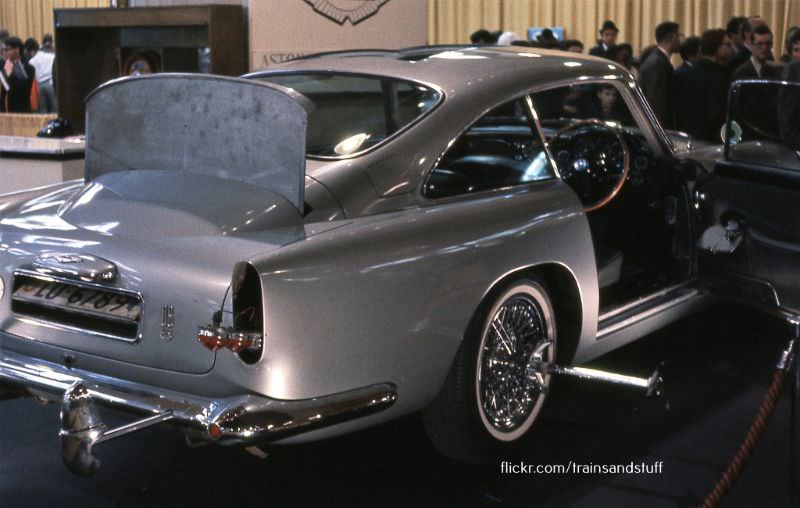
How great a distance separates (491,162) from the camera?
12.9 ft

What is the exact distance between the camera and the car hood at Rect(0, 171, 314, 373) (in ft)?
9.85

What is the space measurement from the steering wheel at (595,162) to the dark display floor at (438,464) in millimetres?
833

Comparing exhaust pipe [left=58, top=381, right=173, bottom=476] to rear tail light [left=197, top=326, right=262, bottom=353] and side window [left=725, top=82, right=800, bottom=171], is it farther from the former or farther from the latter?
side window [left=725, top=82, right=800, bottom=171]

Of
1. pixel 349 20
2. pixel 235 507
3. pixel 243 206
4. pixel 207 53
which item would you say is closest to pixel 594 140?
pixel 243 206

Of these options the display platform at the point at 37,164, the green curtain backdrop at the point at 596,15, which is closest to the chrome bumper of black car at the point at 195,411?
the display platform at the point at 37,164

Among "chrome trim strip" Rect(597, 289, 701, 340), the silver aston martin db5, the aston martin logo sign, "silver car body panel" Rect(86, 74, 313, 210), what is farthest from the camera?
the aston martin logo sign

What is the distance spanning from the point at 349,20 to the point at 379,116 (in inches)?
138

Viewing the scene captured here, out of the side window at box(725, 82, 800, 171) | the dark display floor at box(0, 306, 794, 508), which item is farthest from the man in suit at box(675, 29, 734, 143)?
the dark display floor at box(0, 306, 794, 508)

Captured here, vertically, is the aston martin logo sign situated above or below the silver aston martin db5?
above

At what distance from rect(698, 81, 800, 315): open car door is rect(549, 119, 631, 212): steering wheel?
1.25 feet

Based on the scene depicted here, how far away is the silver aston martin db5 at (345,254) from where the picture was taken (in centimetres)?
295

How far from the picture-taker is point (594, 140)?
185 inches

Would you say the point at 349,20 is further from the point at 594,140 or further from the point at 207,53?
the point at 594,140

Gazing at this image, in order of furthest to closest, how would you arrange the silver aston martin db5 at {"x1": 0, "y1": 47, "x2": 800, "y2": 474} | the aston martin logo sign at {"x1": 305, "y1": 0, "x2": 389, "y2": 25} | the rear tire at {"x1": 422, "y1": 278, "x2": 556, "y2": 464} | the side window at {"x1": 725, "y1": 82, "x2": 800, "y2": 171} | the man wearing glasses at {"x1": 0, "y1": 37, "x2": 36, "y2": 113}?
the man wearing glasses at {"x1": 0, "y1": 37, "x2": 36, "y2": 113}, the aston martin logo sign at {"x1": 305, "y1": 0, "x2": 389, "y2": 25}, the side window at {"x1": 725, "y1": 82, "x2": 800, "y2": 171}, the rear tire at {"x1": 422, "y1": 278, "x2": 556, "y2": 464}, the silver aston martin db5 at {"x1": 0, "y1": 47, "x2": 800, "y2": 474}
